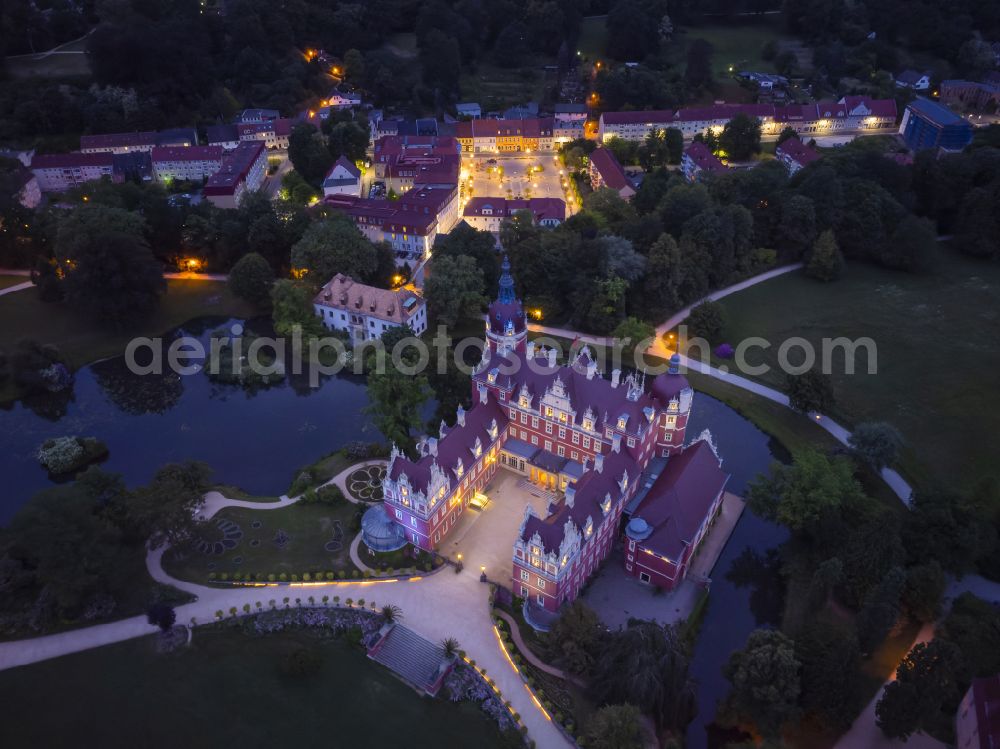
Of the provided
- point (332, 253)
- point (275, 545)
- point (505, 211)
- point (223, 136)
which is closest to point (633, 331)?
point (505, 211)

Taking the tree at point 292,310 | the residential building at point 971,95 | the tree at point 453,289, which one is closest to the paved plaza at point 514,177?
the tree at point 453,289

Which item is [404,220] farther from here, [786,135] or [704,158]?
[786,135]

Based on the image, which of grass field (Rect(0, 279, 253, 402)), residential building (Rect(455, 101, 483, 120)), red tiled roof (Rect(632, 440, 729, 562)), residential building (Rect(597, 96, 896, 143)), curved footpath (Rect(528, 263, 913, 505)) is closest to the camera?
red tiled roof (Rect(632, 440, 729, 562))

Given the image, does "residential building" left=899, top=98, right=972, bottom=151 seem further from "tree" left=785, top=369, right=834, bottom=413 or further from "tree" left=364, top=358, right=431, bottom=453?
"tree" left=364, top=358, right=431, bottom=453

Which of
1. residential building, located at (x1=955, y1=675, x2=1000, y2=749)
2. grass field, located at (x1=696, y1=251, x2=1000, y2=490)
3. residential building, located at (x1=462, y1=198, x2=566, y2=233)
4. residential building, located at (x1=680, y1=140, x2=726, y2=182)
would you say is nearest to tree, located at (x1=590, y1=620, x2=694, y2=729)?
residential building, located at (x1=955, y1=675, x2=1000, y2=749)

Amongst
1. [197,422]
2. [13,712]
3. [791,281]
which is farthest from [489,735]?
[791,281]

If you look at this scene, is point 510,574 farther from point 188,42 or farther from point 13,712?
point 188,42
